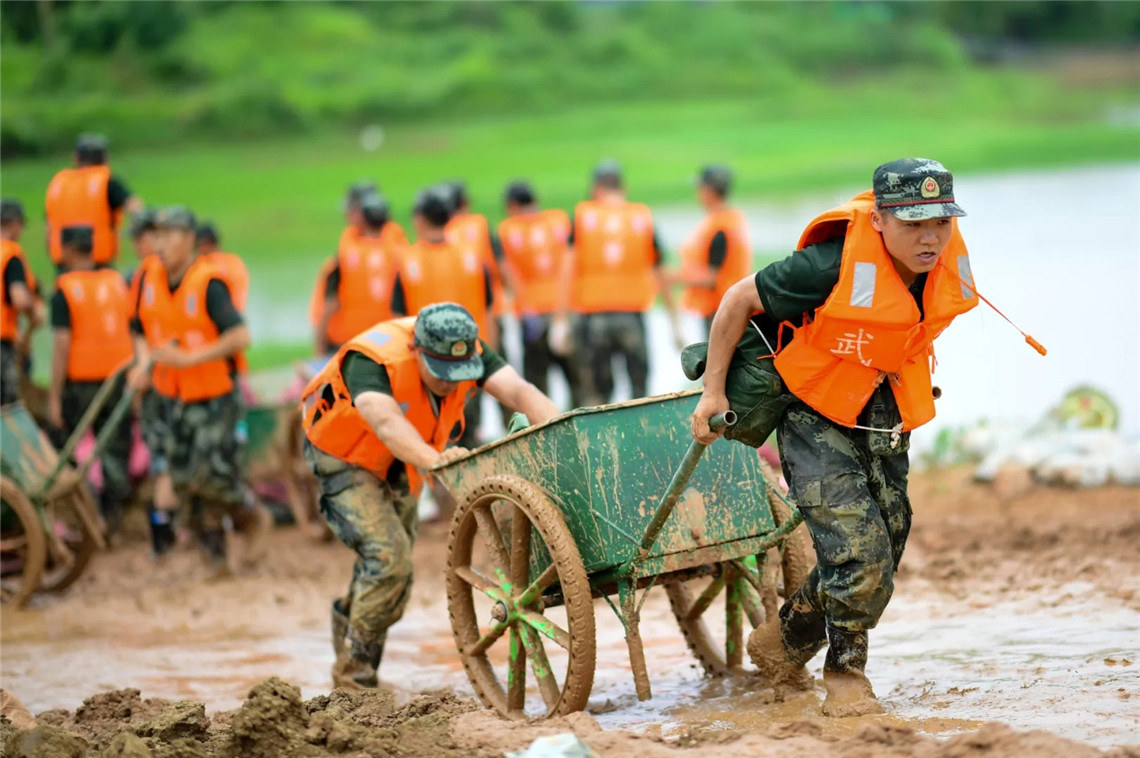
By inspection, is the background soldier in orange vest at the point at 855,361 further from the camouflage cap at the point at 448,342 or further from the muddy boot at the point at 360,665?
the muddy boot at the point at 360,665

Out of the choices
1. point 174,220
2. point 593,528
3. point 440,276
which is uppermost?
point 174,220

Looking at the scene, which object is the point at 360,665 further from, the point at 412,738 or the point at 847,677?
the point at 847,677

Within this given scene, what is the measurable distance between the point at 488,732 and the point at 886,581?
1336mm

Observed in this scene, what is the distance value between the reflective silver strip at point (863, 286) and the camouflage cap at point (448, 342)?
5.85 ft

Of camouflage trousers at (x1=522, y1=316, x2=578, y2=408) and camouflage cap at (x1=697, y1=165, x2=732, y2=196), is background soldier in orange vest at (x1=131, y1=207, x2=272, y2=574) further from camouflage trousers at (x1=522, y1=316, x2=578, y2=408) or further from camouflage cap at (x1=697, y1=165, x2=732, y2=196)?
camouflage cap at (x1=697, y1=165, x2=732, y2=196)

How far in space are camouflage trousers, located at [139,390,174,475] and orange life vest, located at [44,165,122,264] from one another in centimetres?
219

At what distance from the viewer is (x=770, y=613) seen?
5.48m

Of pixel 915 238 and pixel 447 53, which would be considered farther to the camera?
pixel 447 53

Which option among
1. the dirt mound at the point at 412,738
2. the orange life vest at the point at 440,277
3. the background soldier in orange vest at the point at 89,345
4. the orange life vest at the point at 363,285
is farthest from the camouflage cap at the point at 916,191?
the background soldier in orange vest at the point at 89,345

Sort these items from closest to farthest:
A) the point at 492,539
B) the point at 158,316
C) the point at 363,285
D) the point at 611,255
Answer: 1. the point at 492,539
2. the point at 158,316
3. the point at 363,285
4. the point at 611,255

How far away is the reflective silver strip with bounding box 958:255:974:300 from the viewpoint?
4.73 meters

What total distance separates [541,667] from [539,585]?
12.0 inches

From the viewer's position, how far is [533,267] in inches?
455

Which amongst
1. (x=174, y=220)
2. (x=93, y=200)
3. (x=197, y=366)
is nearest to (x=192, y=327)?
(x=197, y=366)
